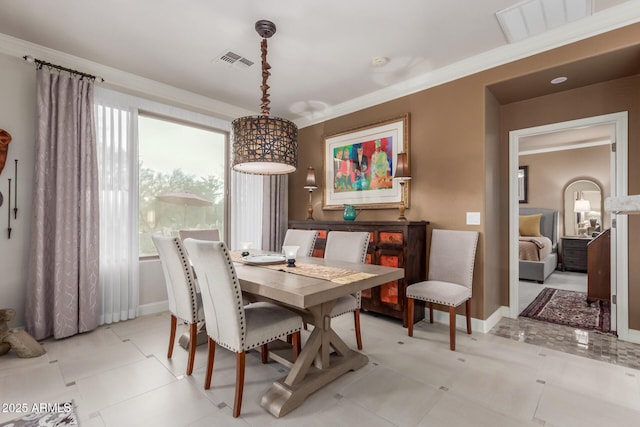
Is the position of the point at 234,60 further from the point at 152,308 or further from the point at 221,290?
the point at 152,308

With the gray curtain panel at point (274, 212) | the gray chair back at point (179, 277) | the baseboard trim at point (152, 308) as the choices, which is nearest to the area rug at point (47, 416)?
the gray chair back at point (179, 277)

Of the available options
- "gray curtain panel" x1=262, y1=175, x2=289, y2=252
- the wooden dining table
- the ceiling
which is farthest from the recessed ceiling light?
"gray curtain panel" x1=262, y1=175, x2=289, y2=252

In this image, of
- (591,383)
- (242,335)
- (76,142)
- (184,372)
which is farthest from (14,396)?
(591,383)

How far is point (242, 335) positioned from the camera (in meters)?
1.70

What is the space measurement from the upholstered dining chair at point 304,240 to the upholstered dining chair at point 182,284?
125 cm

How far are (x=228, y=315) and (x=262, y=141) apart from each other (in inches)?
47.9

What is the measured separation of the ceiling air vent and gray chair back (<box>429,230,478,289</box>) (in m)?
2.62

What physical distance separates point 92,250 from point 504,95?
4.52m

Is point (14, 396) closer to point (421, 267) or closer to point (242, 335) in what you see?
point (242, 335)

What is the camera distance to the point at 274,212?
15.3 ft

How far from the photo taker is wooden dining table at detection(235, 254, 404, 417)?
1614 millimetres

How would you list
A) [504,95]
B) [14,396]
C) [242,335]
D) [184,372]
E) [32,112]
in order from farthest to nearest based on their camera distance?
[504,95]
[32,112]
[184,372]
[14,396]
[242,335]

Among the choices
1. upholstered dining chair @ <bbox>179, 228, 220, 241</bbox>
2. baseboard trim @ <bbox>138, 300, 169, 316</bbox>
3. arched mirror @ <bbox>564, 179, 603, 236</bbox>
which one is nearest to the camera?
upholstered dining chair @ <bbox>179, 228, 220, 241</bbox>

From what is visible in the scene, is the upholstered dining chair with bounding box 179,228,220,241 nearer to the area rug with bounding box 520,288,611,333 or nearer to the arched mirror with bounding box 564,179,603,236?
the area rug with bounding box 520,288,611,333
